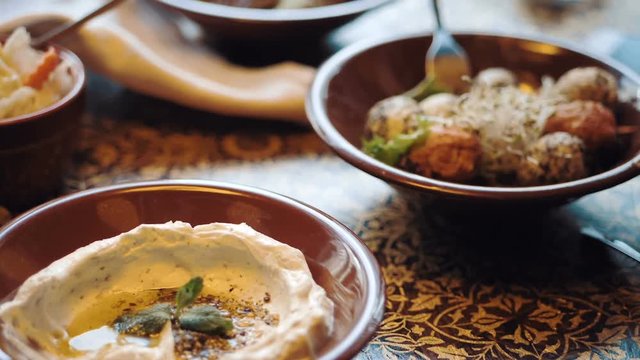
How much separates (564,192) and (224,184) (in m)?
0.42

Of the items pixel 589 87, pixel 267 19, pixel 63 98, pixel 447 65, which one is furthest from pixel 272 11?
pixel 589 87

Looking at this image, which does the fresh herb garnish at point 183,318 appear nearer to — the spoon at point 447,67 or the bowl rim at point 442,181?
the bowl rim at point 442,181

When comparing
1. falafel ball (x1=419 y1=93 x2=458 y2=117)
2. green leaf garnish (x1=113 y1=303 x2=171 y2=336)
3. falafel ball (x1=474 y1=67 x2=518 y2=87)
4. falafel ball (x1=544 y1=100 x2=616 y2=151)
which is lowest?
green leaf garnish (x1=113 y1=303 x2=171 y2=336)

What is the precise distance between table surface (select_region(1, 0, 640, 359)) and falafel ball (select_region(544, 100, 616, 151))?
12 centimetres

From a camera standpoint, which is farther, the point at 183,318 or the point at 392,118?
the point at 392,118

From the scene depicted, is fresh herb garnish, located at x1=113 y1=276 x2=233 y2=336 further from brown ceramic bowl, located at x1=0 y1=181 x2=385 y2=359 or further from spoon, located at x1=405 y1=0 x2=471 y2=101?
spoon, located at x1=405 y1=0 x2=471 y2=101

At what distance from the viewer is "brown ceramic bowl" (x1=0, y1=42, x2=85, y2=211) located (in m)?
1.07

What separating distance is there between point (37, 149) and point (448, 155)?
22.4 inches

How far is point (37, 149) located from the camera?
1.11 metres

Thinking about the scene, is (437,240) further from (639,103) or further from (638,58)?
(638,58)

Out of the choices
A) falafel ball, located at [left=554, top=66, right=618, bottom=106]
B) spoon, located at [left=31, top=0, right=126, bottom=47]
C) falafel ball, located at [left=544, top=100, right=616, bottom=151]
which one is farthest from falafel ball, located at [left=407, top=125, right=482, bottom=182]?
spoon, located at [left=31, top=0, right=126, bottom=47]

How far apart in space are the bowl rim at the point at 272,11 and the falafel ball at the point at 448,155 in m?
0.45

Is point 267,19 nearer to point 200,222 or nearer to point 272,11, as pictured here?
point 272,11

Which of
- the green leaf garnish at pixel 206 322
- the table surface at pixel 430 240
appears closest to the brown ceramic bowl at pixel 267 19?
the table surface at pixel 430 240
